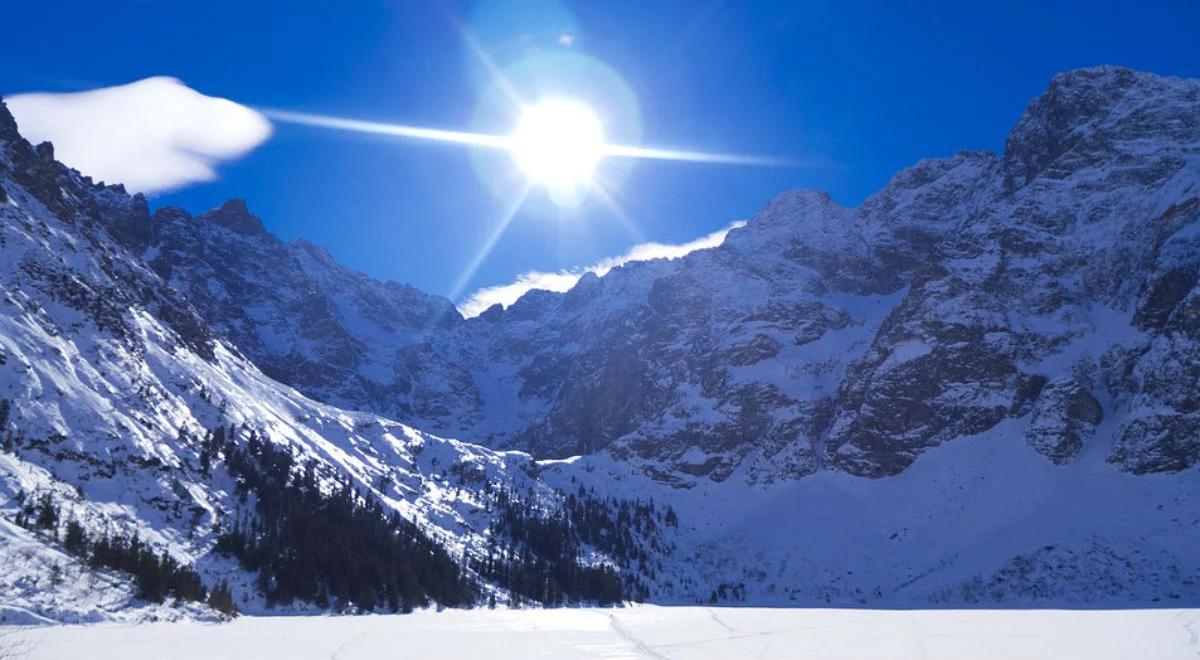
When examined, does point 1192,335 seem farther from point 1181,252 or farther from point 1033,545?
point 1033,545

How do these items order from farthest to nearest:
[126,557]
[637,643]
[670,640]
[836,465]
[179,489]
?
[836,465], [179,489], [126,557], [670,640], [637,643]

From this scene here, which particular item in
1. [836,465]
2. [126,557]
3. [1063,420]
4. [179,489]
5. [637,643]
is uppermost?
[836,465]

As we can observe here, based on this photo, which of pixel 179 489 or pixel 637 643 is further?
pixel 179 489

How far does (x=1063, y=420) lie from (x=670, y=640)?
141672 millimetres

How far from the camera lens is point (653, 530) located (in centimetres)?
19488

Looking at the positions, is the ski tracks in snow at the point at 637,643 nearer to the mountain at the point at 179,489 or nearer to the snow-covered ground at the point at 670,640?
the snow-covered ground at the point at 670,640

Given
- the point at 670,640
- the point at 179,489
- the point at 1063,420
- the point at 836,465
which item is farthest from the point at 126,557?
the point at 836,465

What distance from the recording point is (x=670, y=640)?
47.6m

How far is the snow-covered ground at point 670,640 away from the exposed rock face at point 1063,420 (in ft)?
328

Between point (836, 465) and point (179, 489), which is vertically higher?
point (836, 465)

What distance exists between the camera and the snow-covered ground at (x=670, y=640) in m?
39.7

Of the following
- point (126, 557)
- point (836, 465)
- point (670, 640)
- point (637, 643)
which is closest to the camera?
point (637, 643)

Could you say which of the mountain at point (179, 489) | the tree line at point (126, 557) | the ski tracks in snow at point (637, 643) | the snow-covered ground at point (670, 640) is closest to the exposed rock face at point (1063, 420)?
the mountain at point (179, 489)

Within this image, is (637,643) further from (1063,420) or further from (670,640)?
(1063,420)
